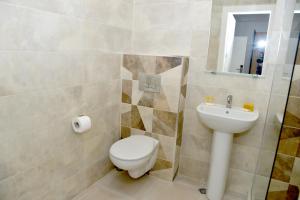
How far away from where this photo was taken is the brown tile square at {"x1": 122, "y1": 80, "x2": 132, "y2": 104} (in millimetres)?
2127

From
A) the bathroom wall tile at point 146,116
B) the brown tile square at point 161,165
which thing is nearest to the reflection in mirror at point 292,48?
the bathroom wall tile at point 146,116

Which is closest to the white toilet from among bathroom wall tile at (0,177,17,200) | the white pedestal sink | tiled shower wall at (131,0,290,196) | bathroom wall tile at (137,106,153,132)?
bathroom wall tile at (137,106,153,132)

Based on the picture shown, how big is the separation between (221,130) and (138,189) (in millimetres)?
981

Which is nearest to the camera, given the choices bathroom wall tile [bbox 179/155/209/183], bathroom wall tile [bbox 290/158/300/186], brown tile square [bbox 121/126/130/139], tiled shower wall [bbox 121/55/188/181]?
bathroom wall tile [bbox 290/158/300/186]

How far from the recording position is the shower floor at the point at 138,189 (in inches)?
72.6

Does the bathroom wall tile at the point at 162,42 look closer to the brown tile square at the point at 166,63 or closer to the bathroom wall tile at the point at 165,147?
the brown tile square at the point at 166,63

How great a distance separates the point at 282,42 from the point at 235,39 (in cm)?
37

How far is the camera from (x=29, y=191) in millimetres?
1377

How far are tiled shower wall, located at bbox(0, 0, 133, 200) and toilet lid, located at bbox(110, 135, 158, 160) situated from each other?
26 cm

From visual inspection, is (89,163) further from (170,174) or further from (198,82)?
(198,82)

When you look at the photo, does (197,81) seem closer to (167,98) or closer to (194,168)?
(167,98)

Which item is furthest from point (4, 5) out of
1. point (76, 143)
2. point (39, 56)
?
point (76, 143)

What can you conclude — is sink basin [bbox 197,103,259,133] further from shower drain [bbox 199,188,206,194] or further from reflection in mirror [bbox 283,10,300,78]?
shower drain [bbox 199,188,206,194]

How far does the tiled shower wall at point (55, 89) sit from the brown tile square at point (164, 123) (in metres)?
0.47
